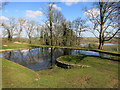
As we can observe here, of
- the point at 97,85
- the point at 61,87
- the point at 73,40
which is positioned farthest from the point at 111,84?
the point at 73,40

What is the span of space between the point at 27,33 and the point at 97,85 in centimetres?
4409

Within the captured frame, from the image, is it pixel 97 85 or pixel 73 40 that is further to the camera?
pixel 73 40

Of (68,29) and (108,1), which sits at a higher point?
(108,1)

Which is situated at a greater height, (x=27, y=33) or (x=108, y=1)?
(x=108, y=1)

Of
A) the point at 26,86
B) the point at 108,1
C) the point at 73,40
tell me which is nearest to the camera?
the point at 26,86

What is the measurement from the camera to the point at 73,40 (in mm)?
31703

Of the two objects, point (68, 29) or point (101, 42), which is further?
point (68, 29)

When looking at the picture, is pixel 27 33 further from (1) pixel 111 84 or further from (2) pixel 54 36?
(1) pixel 111 84

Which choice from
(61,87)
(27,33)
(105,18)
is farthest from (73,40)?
(61,87)

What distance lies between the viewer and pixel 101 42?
18.6m

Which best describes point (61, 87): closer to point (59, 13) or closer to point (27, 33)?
point (59, 13)

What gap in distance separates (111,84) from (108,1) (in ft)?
56.4

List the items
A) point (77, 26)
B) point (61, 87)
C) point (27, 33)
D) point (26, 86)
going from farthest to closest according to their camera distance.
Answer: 1. point (27, 33)
2. point (77, 26)
3. point (61, 87)
4. point (26, 86)

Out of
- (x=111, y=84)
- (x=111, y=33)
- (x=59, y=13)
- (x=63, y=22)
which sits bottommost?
(x=111, y=84)
